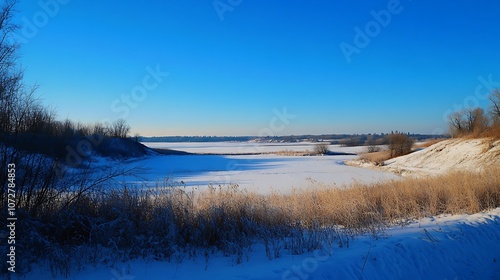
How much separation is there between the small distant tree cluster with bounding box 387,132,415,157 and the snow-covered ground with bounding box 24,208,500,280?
139 ft

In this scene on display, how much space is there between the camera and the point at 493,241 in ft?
21.8

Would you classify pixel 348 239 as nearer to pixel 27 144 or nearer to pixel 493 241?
pixel 493 241

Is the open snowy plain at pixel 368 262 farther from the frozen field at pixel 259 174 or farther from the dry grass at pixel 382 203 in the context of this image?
the frozen field at pixel 259 174

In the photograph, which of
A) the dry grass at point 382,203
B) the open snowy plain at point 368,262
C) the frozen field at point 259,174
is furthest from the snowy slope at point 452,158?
the open snowy plain at point 368,262

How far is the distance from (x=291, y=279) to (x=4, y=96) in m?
6.32

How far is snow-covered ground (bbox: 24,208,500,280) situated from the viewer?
4.66 meters

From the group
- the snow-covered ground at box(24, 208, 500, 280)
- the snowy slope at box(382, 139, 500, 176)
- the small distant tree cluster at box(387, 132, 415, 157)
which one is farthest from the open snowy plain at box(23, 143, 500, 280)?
the small distant tree cluster at box(387, 132, 415, 157)

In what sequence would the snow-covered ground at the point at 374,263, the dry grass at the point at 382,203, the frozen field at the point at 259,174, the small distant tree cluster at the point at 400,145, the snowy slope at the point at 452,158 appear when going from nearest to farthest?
the snow-covered ground at the point at 374,263 → the dry grass at the point at 382,203 → the frozen field at the point at 259,174 → the snowy slope at the point at 452,158 → the small distant tree cluster at the point at 400,145

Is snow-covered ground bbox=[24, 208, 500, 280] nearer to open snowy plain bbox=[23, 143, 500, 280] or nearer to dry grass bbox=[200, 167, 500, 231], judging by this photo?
open snowy plain bbox=[23, 143, 500, 280]

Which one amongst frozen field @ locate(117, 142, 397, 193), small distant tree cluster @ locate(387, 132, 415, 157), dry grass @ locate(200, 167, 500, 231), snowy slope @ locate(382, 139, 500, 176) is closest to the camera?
dry grass @ locate(200, 167, 500, 231)

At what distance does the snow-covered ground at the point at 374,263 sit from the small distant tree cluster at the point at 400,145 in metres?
42.4

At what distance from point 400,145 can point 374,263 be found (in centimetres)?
4567

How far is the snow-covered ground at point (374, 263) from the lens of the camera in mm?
4660

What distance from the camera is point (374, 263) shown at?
5172mm
